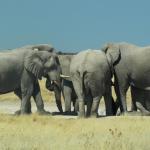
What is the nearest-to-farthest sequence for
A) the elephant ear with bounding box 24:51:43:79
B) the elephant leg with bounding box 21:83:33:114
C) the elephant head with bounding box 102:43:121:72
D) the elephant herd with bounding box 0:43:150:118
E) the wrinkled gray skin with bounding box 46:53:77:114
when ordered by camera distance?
1. the elephant herd with bounding box 0:43:150:118
2. the elephant head with bounding box 102:43:121:72
3. the elephant ear with bounding box 24:51:43:79
4. the elephant leg with bounding box 21:83:33:114
5. the wrinkled gray skin with bounding box 46:53:77:114

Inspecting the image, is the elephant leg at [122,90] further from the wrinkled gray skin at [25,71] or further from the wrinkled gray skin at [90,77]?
the wrinkled gray skin at [25,71]

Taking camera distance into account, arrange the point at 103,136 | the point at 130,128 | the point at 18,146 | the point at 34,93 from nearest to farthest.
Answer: the point at 18,146 → the point at 103,136 → the point at 130,128 → the point at 34,93

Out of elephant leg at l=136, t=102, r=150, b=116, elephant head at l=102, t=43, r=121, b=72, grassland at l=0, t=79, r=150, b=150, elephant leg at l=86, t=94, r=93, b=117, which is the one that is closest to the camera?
grassland at l=0, t=79, r=150, b=150

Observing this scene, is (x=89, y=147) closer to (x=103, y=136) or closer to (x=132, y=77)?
(x=103, y=136)

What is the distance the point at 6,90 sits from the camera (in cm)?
2375

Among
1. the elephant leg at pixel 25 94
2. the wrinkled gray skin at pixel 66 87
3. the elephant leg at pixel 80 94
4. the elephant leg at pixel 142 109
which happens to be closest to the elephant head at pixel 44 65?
the wrinkled gray skin at pixel 66 87

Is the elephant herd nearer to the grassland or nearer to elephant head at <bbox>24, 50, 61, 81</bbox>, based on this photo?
elephant head at <bbox>24, 50, 61, 81</bbox>

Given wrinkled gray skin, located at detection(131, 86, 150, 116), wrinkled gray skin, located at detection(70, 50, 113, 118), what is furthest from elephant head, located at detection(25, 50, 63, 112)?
wrinkled gray skin, located at detection(131, 86, 150, 116)

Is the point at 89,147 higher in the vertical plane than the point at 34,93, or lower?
higher

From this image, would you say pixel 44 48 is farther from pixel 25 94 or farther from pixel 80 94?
pixel 80 94

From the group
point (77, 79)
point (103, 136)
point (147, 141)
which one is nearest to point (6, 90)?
point (77, 79)

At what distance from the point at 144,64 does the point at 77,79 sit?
8.57 feet

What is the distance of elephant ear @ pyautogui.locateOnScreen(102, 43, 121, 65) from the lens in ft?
76.7

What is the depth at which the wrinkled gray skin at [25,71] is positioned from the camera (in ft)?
76.8
